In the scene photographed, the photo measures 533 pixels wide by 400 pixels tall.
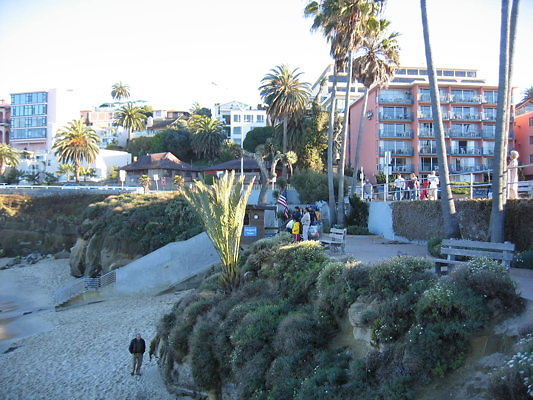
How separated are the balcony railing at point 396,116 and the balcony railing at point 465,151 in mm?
5290

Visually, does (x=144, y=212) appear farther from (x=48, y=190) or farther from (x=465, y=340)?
(x=465, y=340)

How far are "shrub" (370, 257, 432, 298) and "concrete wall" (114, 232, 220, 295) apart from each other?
15707mm

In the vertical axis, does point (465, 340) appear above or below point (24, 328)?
above

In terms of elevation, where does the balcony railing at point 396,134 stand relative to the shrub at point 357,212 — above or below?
above

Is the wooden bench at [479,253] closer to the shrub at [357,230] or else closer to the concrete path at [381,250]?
the concrete path at [381,250]

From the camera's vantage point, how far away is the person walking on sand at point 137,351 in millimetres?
14391

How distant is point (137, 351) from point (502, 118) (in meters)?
13.1

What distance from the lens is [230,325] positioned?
11445 mm

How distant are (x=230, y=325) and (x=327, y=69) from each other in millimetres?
68575

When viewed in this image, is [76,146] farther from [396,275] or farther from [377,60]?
[396,275]

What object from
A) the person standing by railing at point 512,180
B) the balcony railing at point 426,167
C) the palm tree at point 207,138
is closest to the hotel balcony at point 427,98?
the balcony railing at point 426,167

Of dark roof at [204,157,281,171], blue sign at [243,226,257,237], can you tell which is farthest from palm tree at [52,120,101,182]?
blue sign at [243,226,257,237]

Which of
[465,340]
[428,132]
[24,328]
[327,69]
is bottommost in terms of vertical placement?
[24,328]

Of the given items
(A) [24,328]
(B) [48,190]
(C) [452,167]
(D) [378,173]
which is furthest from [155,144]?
(A) [24,328]
